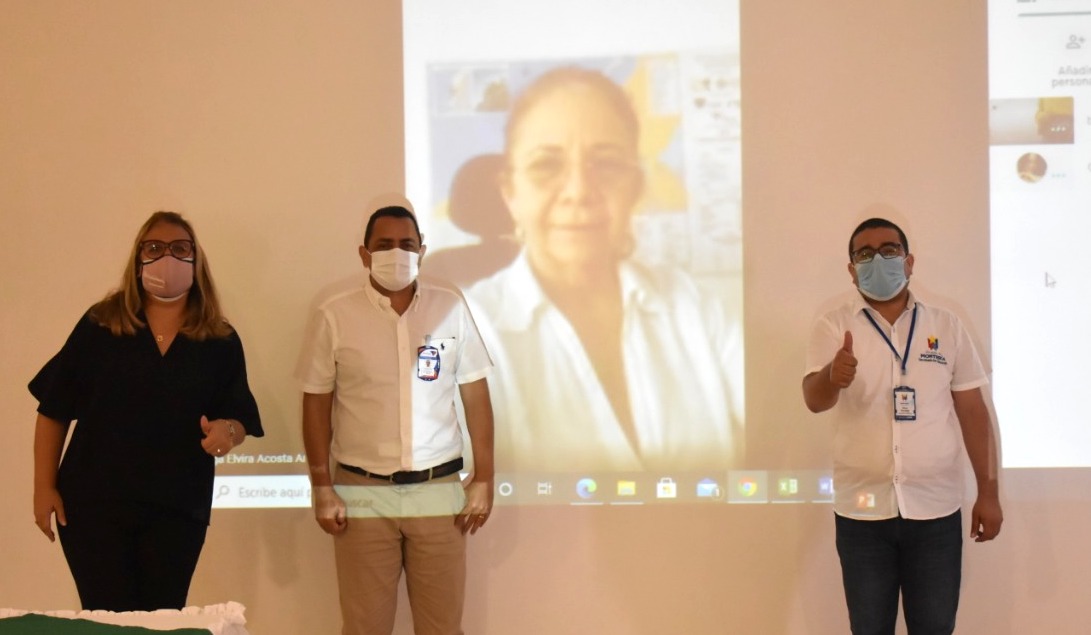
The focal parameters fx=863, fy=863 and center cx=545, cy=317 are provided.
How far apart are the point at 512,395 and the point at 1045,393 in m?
1.88

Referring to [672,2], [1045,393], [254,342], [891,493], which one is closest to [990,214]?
[1045,393]

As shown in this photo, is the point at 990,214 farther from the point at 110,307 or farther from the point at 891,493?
the point at 110,307

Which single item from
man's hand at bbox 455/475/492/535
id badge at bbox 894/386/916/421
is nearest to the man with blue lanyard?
id badge at bbox 894/386/916/421

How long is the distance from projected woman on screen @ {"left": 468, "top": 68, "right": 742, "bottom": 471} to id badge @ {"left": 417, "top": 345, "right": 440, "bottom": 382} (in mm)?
341

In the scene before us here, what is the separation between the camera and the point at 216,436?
2.40m

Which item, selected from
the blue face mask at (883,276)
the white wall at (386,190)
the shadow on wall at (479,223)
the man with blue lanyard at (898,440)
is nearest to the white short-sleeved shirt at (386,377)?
the shadow on wall at (479,223)

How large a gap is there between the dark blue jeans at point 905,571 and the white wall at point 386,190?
542 millimetres

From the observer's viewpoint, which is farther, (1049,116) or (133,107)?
(133,107)

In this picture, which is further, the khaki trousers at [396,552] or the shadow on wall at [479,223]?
the shadow on wall at [479,223]

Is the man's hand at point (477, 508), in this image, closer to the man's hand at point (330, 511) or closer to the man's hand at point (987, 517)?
the man's hand at point (330, 511)

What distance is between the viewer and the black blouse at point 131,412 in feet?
8.02

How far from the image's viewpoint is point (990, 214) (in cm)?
305

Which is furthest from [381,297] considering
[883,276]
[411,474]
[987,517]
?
[987,517]

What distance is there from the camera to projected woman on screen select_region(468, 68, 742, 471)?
10.2 feet
